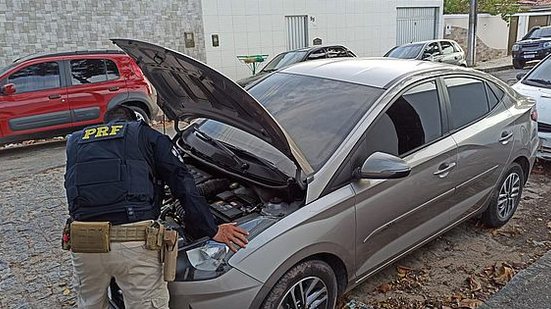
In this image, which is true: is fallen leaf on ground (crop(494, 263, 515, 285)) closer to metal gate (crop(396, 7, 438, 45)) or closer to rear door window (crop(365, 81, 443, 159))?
rear door window (crop(365, 81, 443, 159))

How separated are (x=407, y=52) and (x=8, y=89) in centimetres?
1054

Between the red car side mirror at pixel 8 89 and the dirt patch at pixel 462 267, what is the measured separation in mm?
6710

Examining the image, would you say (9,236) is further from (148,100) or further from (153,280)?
(148,100)

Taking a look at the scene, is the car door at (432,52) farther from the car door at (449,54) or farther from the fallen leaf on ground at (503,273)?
the fallen leaf on ground at (503,273)

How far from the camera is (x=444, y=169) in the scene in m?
3.38

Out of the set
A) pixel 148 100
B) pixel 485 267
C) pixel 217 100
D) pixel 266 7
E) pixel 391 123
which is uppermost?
pixel 266 7

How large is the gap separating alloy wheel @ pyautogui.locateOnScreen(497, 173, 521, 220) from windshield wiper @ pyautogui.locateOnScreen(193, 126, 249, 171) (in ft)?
8.28

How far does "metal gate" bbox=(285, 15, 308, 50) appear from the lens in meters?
16.1

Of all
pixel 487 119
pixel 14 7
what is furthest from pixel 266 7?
pixel 487 119

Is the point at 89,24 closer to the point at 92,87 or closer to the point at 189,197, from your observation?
the point at 92,87

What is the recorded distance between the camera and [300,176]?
265 centimetres

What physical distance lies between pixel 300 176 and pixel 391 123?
2.86 ft

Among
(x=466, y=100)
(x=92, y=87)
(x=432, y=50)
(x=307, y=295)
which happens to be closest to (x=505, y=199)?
(x=466, y=100)

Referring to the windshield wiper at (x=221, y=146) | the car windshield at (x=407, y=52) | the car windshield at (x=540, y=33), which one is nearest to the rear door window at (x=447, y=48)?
the car windshield at (x=407, y=52)
